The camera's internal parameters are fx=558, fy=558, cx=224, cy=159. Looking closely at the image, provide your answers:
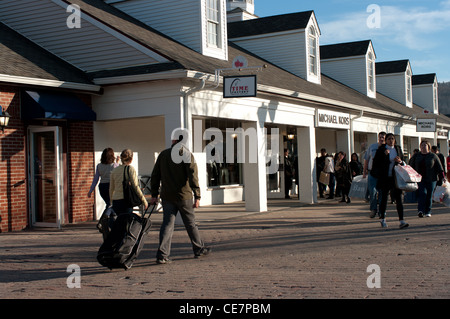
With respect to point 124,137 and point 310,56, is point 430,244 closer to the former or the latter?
point 124,137

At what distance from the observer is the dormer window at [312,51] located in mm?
20938

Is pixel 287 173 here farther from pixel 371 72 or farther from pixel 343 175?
pixel 371 72

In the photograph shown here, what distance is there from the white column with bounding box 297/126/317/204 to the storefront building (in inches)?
1.3

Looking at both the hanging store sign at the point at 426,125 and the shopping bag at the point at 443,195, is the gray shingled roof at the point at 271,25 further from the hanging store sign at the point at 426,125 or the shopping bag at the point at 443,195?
the shopping bag at the point at 443,195

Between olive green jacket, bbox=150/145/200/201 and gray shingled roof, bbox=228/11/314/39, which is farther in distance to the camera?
gray shingled roof, bbox=228/11/314/39

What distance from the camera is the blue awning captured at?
11758 mm

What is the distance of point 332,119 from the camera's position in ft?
64.0

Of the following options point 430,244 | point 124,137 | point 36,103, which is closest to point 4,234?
point 36,103

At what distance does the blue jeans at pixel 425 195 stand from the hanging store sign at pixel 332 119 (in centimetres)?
592

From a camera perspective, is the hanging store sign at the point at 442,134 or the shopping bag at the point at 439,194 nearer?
the shopping bag at the point at 439,194

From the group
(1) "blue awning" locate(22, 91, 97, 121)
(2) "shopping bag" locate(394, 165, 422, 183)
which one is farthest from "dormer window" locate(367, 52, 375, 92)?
(1) "blue awning" locate(22, 91, 97, 121)

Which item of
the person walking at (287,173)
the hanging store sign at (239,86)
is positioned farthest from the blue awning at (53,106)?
the person walking at (287,173)

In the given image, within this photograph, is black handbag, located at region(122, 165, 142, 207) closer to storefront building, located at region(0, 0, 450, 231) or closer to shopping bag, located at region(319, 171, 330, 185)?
storefront building, located at region(0, 0, 450, 231)
